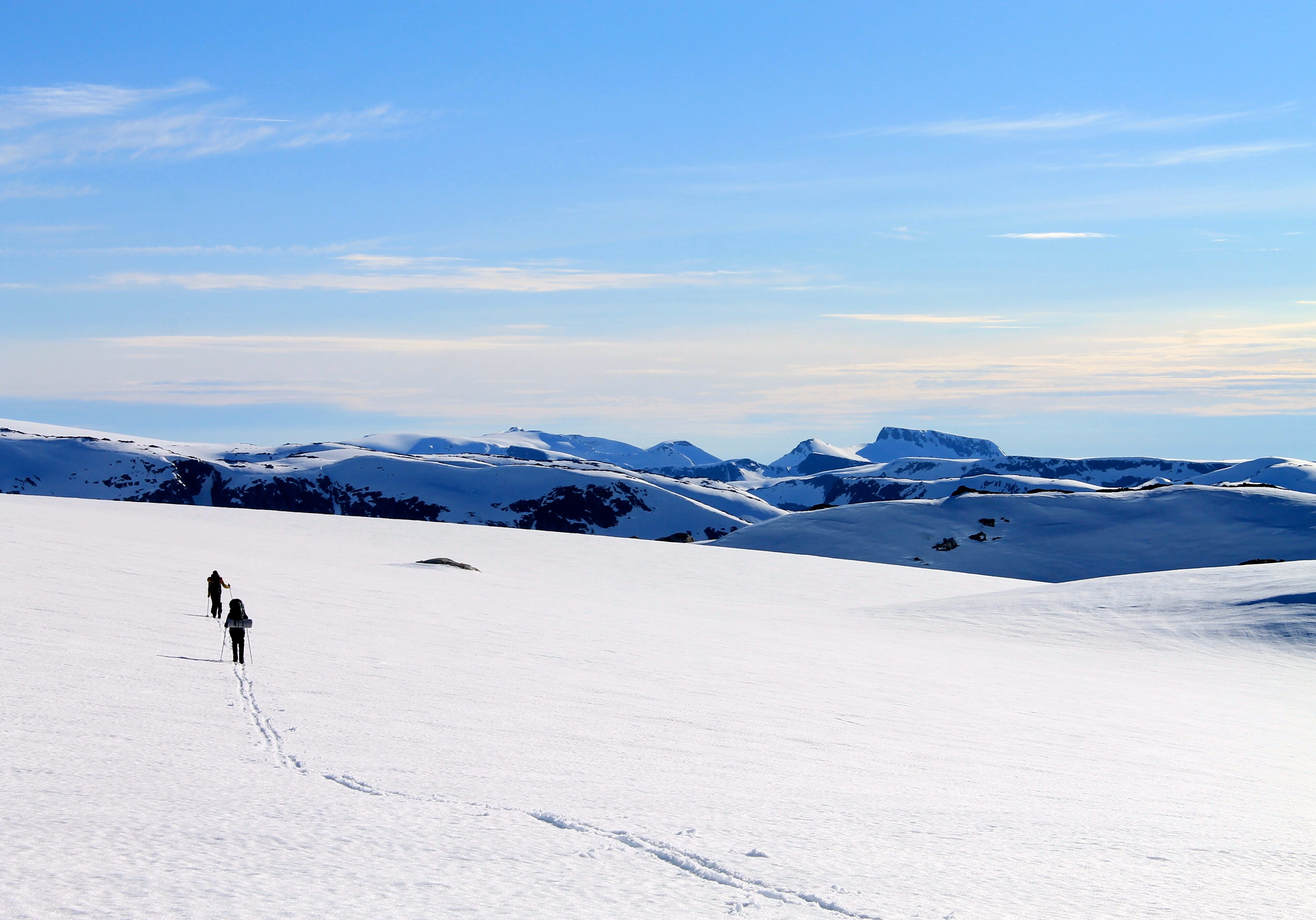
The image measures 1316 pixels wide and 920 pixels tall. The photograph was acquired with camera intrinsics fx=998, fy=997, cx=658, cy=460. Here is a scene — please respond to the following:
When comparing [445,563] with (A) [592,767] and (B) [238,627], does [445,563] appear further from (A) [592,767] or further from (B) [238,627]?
(A) [592,767]

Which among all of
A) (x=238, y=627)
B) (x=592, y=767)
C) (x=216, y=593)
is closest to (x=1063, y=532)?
(x=216, y=593)

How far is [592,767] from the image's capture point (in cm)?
936

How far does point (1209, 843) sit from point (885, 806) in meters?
2.67

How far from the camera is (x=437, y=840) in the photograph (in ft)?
21.6

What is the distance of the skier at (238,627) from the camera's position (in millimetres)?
13062

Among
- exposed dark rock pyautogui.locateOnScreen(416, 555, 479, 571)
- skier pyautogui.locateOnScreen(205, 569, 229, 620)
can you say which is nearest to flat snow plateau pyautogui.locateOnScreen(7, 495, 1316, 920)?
skier pyautogui.locateOnScreen(205, 569, 229, 620)

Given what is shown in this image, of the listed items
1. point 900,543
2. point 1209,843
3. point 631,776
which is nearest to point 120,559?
point 631,776

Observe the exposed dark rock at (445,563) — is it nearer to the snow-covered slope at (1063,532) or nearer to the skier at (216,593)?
the skier at (216,593)

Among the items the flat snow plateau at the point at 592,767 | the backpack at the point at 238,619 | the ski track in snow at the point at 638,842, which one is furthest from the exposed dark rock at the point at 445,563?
the ski track in snow at the point at 638,842

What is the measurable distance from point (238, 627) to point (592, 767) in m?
6.32

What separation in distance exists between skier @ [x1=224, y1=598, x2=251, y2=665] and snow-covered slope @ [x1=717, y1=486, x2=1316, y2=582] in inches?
2480

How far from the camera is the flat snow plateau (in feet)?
19.7

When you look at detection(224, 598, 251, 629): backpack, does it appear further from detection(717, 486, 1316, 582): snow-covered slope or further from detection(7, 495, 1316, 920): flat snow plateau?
detection(717, 486, 1316, 582): snow-covered slope

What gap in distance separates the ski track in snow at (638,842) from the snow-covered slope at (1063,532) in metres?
66.7
